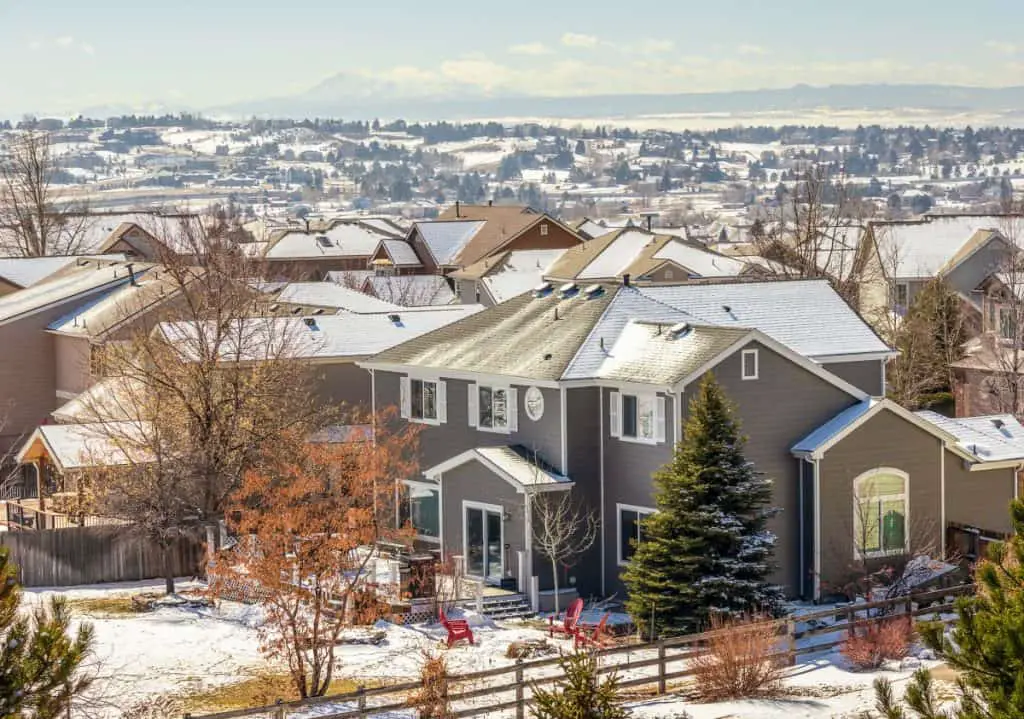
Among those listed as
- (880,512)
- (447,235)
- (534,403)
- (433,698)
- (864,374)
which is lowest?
(433,698)

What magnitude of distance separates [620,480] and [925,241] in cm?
5344

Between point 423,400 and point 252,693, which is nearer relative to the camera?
point 252,693

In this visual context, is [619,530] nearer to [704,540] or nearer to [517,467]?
[517,467]

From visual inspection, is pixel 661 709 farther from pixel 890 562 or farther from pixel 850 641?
pixel 890 562

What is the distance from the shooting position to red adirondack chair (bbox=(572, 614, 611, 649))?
35.9 metres

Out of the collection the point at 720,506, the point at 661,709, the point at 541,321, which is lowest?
the point at 661,709

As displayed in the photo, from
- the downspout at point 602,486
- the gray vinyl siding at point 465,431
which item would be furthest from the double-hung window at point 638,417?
the gray vinyl siding at point 465,431

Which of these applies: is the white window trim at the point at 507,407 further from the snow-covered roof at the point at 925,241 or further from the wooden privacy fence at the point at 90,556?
the snow-covered roof at the point at 925,241

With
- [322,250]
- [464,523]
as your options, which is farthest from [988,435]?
[322,250]

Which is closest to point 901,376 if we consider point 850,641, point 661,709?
point 850,641

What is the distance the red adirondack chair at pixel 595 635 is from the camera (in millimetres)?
35922

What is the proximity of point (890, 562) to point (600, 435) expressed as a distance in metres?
6.85

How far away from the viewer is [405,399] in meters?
47.9

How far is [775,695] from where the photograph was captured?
3177cm
